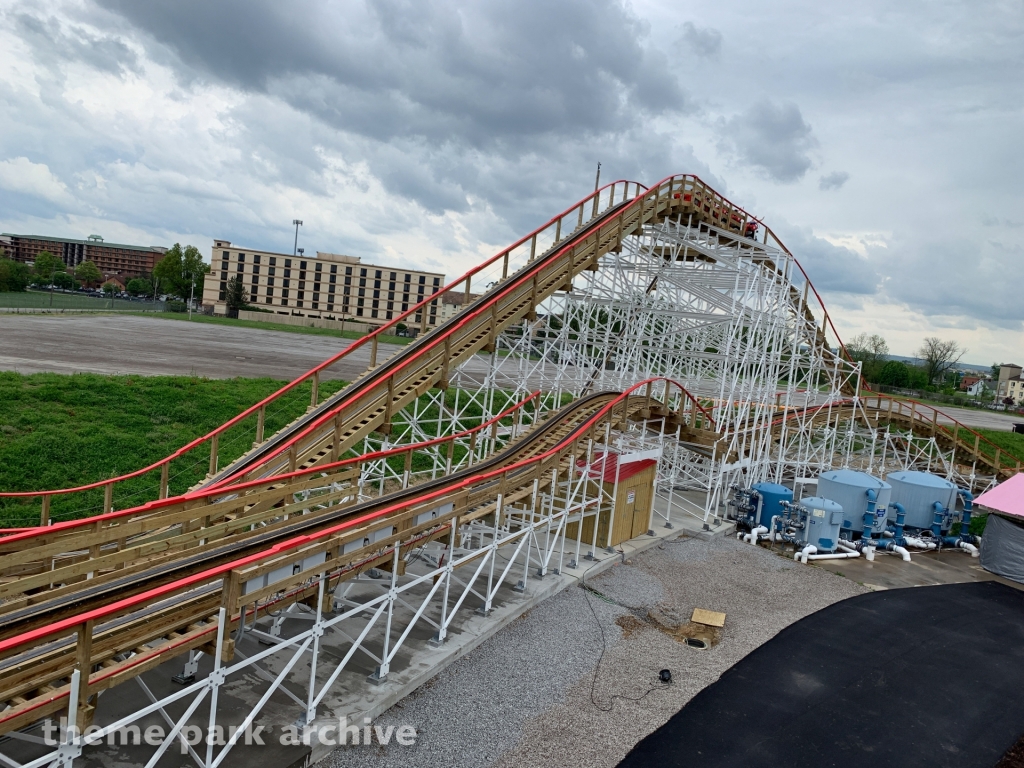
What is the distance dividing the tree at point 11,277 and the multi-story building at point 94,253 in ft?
344

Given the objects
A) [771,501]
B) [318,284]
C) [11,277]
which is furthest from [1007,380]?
[11,277]

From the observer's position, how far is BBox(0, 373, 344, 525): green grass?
17141 mm

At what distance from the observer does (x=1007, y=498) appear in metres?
18.8

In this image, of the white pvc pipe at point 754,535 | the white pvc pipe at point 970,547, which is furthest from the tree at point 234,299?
the white pvc pipe at point 970,547

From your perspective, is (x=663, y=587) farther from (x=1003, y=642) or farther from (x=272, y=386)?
→ (x=272, y=386)

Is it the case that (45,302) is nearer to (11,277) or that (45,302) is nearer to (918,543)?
(11,277)

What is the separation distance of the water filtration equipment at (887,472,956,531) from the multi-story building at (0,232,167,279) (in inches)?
7864

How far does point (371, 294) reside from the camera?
10631 cm

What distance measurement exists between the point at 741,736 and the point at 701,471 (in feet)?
45.3

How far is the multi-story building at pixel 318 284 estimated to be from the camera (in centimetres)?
9788

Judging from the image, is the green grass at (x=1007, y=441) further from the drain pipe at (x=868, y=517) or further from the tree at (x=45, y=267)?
the tree at (x=45, y=267)

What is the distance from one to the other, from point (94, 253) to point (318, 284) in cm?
13037

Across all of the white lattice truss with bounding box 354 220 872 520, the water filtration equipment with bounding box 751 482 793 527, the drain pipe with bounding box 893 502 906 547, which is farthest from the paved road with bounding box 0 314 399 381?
the drain pipe with bounding box 893 502 906 547

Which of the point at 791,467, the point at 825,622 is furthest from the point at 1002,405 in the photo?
the point at 825,622
